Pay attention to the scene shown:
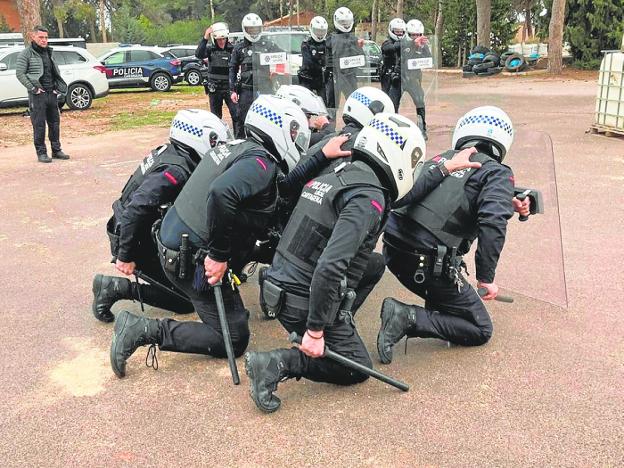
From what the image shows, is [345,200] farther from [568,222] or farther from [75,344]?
[568,222]

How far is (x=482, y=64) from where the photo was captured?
91.8 feet

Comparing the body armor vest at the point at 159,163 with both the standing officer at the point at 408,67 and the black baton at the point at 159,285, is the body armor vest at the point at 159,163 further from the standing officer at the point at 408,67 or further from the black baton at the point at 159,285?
the standing officer at the point at 408,67

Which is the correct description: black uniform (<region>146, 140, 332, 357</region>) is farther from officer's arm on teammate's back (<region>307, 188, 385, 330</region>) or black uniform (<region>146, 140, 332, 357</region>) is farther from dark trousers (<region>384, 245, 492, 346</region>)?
dark trousers (<region>384, 245, 492, 346</region>)

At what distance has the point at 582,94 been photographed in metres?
18.2

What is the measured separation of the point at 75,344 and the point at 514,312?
9.78 ft

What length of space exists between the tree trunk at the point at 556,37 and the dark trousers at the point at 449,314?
23.6 m

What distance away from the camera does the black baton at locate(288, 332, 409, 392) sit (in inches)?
122

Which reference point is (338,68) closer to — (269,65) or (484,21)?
(269,65)

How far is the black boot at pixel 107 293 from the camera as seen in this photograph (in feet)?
14.3

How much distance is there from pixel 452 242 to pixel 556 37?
24.1 m

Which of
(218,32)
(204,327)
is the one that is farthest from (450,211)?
(218,32)

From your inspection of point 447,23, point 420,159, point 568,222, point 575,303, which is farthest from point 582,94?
point 447,23

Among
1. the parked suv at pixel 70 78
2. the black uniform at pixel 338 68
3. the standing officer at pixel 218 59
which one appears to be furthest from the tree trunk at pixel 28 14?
the black uniform at pixel 338 68

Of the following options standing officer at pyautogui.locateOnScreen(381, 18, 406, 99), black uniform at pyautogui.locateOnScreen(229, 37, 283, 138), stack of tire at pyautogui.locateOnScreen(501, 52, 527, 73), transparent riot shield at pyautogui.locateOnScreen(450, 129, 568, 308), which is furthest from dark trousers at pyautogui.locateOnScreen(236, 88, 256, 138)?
stack of tire at pyautogui.locateOnScreen(501, 52, 527, 73)
